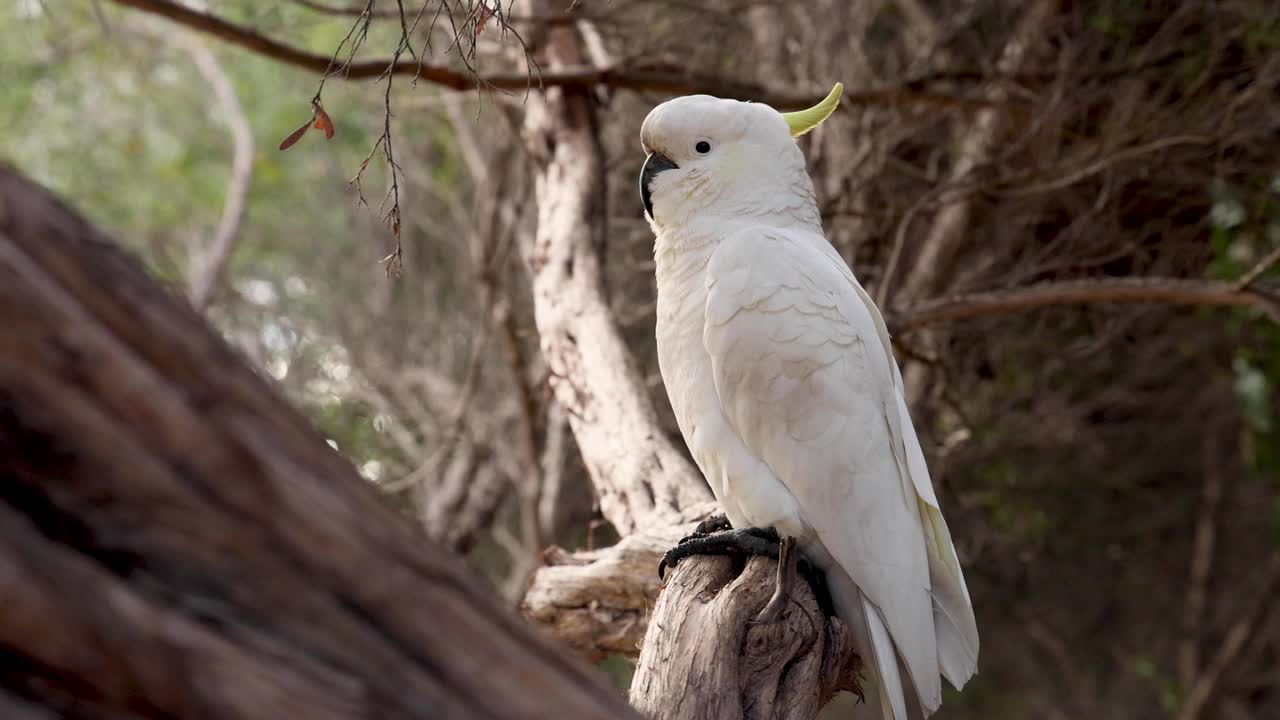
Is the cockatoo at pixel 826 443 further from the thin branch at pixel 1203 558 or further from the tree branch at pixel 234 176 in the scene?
the thin branch at pixel 1203 558

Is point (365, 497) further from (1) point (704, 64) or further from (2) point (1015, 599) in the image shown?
(2) point (1015, 599)

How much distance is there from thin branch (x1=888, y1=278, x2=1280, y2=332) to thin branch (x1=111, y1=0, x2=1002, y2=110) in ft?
2.22

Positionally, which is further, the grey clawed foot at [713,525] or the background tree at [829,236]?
the background tree at [829,236]

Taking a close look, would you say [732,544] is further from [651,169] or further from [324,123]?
[324,123]

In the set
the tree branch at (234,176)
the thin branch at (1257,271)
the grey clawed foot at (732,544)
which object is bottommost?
the grey clawed foot at (732,544)

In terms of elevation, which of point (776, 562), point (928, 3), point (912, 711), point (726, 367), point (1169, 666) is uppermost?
point (928, 3)

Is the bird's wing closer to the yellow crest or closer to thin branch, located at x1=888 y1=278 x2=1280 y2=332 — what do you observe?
the yellow crest

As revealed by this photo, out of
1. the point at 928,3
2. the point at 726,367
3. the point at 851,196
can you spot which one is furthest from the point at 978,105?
the point at 726,367

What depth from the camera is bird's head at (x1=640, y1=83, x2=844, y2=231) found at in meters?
2.03

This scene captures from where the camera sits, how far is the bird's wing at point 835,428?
1.82 metres

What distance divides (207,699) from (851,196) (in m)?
3.07

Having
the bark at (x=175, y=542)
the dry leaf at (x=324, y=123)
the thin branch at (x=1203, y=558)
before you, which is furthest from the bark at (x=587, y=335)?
the thin branch at (x=1203, y=558)

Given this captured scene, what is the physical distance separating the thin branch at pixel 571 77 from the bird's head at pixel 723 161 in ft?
2.27

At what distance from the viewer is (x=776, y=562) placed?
178 centimetres
